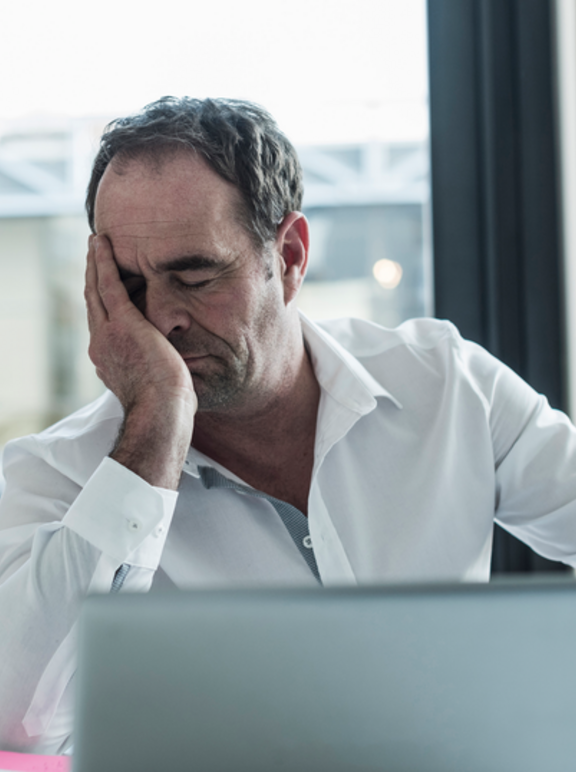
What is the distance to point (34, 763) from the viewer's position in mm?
717

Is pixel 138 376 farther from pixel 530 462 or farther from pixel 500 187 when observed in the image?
pixel 500 187

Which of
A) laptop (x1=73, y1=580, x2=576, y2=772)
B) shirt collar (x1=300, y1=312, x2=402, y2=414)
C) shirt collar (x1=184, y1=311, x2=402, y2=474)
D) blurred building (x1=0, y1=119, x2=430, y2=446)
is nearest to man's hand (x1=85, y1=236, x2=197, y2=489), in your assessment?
shirt collar (x1=184, y1=311, x2=402, y2=474)

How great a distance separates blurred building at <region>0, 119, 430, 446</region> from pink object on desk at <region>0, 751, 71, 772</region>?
1001mm

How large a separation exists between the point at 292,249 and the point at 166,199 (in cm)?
32

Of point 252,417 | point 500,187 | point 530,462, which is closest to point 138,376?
point 252,417

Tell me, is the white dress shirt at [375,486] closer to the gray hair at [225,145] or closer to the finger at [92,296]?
the finger at [92,296]

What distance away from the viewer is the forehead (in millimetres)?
1142

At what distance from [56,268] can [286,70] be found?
718 mm

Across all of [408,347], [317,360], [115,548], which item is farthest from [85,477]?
[408,347]

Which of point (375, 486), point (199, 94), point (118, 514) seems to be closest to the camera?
point (118, 514)

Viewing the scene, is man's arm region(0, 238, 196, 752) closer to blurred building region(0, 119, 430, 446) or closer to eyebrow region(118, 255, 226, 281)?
eyebrow region(118, 255, 226, 281)

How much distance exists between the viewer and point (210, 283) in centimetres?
119

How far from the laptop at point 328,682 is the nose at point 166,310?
2.70 feet

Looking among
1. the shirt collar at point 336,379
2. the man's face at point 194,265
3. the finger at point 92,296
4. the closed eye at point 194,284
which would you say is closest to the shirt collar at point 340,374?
the shirt collar at point 336,379
